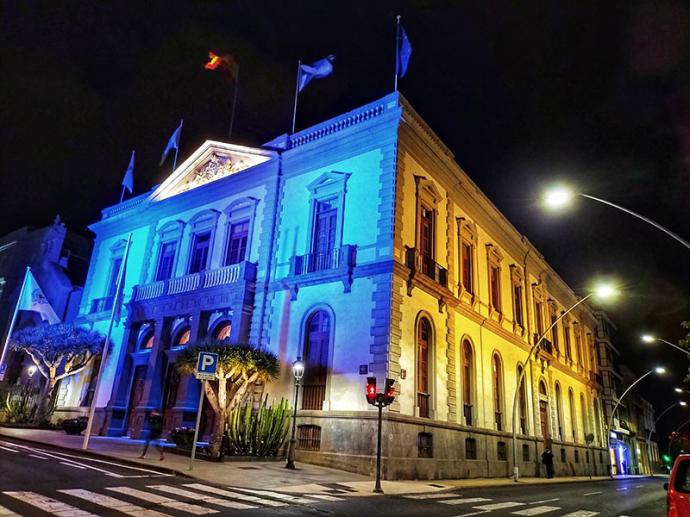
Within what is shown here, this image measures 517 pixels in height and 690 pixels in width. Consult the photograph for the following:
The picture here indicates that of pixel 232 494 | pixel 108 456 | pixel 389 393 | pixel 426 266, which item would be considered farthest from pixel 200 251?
pixel 232 494

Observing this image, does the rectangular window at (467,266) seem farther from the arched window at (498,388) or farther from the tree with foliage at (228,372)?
the tree with foliage at (228,372)

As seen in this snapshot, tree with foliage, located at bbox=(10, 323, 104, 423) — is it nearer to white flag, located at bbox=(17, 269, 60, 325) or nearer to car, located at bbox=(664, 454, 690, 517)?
white flag, located at bbox=(17, 269, 60, 325)

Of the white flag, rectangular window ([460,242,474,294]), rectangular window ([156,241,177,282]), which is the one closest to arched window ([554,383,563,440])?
rectangular window ([460,242,474,294])

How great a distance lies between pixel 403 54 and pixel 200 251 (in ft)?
45.3

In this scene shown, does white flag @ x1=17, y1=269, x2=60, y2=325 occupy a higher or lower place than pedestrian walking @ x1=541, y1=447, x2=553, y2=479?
higher

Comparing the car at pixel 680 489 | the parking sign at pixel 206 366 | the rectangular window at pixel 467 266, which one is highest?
the rectangular window at pixel 467 266

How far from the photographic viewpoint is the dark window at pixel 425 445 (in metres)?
18.2

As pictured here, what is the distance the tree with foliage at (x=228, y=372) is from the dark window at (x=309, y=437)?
8.12ft

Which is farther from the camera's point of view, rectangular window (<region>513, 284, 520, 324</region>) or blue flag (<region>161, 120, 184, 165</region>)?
rectangular window (<region>513, 284, 520, 324</region>)

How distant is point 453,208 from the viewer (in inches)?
966

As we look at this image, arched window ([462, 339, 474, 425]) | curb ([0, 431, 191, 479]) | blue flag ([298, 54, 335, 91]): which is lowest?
curb ([0, 431, 191, 479])

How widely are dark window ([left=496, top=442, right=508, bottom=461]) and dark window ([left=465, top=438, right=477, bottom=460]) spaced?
2.55 meters

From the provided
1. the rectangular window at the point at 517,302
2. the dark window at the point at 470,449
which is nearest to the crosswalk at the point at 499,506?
the dark window at the point at 470,449

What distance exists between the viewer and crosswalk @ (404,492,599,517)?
9.99m
